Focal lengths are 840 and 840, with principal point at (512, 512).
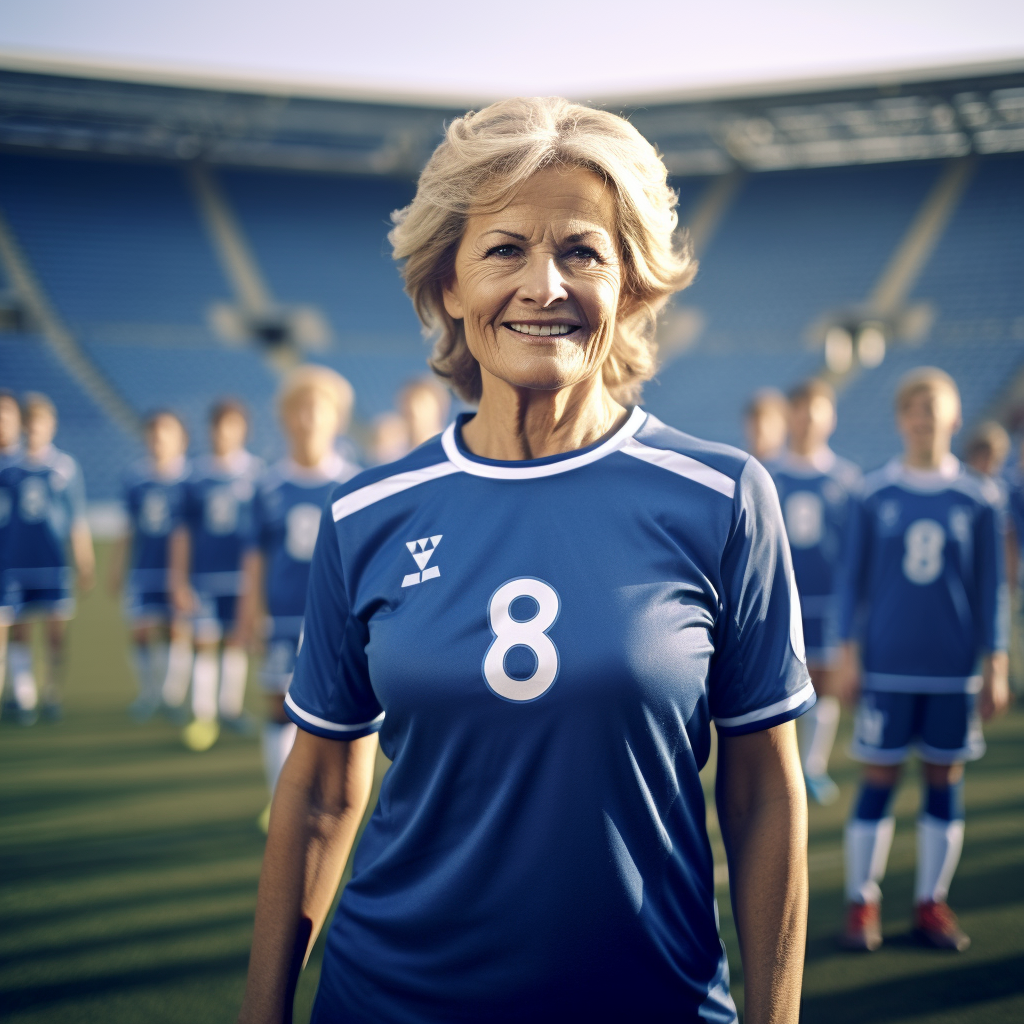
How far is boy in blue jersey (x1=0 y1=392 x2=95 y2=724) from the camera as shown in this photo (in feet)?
22.5

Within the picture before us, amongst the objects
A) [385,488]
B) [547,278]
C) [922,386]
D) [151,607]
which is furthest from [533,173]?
[151,607]

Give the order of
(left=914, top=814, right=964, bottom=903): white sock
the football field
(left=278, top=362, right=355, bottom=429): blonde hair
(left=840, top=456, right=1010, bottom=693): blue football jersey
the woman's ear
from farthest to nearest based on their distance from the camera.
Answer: (left=278, top=362, right=355, bottom=429): blonde hair, (left=840, top=456, right=1010, bottom=693): blue football jersey, (left=914, top=814, right=964, bottom=903): white sock, the football field, the woman's ear

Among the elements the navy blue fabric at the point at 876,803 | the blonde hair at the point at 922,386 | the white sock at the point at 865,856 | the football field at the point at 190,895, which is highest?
the blonde hair at the point at 922,386

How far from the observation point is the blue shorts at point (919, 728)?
3523 millimetres

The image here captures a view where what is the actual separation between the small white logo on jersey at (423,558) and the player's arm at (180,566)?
571 cm

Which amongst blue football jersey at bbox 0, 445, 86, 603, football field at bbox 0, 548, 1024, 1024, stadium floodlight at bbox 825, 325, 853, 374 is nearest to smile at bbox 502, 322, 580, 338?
football field at bbox 0, 548, 1024, 1024

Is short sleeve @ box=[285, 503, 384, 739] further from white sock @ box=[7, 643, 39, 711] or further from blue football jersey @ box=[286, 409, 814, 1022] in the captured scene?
white sock @ box=[7, 643, 39, 711]

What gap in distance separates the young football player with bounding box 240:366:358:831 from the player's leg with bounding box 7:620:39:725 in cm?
315

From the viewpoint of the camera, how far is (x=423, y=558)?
129 centimetres

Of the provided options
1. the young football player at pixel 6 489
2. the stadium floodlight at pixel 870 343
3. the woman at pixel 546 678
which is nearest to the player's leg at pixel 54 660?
the young football player at pixel 6 489

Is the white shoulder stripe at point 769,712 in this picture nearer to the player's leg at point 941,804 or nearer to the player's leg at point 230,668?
the player's leg at point 941,804

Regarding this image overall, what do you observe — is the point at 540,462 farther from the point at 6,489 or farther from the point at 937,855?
the point at 6,489

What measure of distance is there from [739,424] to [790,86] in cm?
766

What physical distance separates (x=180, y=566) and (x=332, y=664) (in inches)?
222
